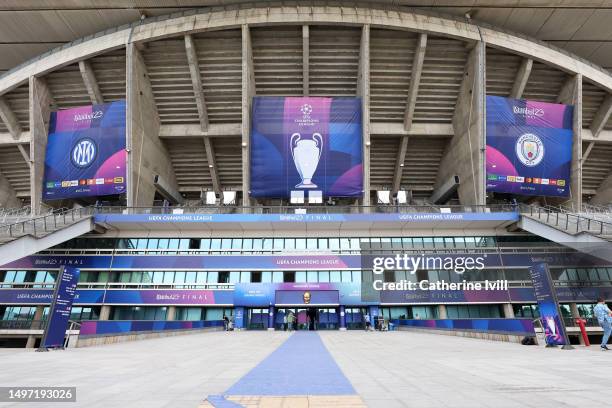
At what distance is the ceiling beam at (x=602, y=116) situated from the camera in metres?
39.8

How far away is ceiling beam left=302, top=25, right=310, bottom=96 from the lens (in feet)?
115

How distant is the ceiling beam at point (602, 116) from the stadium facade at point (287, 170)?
0.16 metres

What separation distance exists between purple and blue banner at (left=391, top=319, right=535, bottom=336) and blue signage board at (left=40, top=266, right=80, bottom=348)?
1611cm

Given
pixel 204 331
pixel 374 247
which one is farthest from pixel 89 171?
pixel 374 247

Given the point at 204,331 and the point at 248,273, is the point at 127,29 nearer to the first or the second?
the point at 248,273

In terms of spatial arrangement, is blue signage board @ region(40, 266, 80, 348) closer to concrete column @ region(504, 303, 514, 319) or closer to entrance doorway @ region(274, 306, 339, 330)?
entrance doorway @ region(274, 306, 339, 330)

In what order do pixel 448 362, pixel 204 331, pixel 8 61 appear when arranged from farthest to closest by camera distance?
pixel 8 61
pixel 204 331
pixel 448 362

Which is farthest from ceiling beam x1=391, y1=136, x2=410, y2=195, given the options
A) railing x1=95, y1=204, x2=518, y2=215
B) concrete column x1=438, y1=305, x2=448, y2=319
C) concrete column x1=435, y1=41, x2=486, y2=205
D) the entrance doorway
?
the entrance doorway

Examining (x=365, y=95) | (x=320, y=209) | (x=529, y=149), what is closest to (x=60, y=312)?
(x=320, y=209)

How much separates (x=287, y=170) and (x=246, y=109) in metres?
6.34

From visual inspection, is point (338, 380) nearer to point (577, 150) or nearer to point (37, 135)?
point (577, 150)

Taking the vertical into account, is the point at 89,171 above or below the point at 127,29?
below

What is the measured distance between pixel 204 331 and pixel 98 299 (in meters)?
11.3

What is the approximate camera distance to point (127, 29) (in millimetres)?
36281
